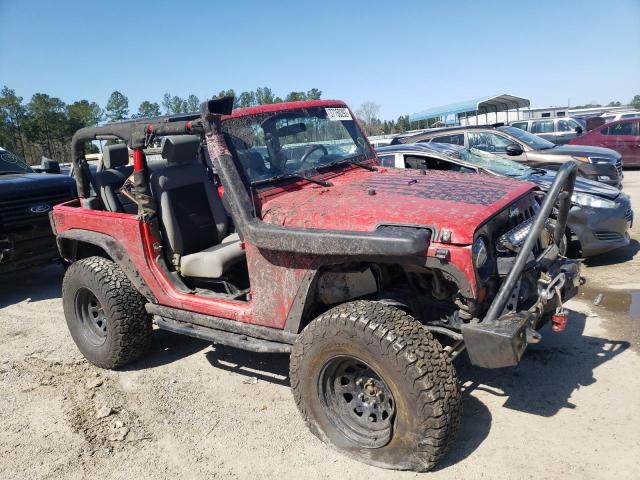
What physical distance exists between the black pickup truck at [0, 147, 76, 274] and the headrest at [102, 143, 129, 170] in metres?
2.85

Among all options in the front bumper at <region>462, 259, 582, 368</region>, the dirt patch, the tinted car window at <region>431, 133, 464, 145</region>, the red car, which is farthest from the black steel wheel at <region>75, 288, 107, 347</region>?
the red car

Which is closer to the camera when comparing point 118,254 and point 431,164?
point 118,254

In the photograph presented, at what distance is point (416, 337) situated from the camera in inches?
108

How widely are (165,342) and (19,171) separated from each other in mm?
4568

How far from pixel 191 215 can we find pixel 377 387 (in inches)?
87.7

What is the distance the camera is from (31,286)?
24.9 feet

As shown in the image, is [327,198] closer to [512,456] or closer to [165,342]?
[512,456]

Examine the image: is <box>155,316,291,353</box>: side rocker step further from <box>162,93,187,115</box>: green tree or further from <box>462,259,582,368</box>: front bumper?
<box>162,93,187,115</box>: green tree

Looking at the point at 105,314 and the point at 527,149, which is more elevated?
the point at 527,149

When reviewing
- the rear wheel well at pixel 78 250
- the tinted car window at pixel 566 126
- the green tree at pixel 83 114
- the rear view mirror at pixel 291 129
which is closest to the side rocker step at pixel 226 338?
the rear wheel well at pixel 78 250

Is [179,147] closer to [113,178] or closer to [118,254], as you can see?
[118,254]

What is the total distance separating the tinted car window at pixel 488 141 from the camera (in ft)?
31.7

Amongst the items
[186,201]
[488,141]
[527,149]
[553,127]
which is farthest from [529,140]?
[553,127]

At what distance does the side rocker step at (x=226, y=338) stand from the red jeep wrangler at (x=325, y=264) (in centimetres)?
1
